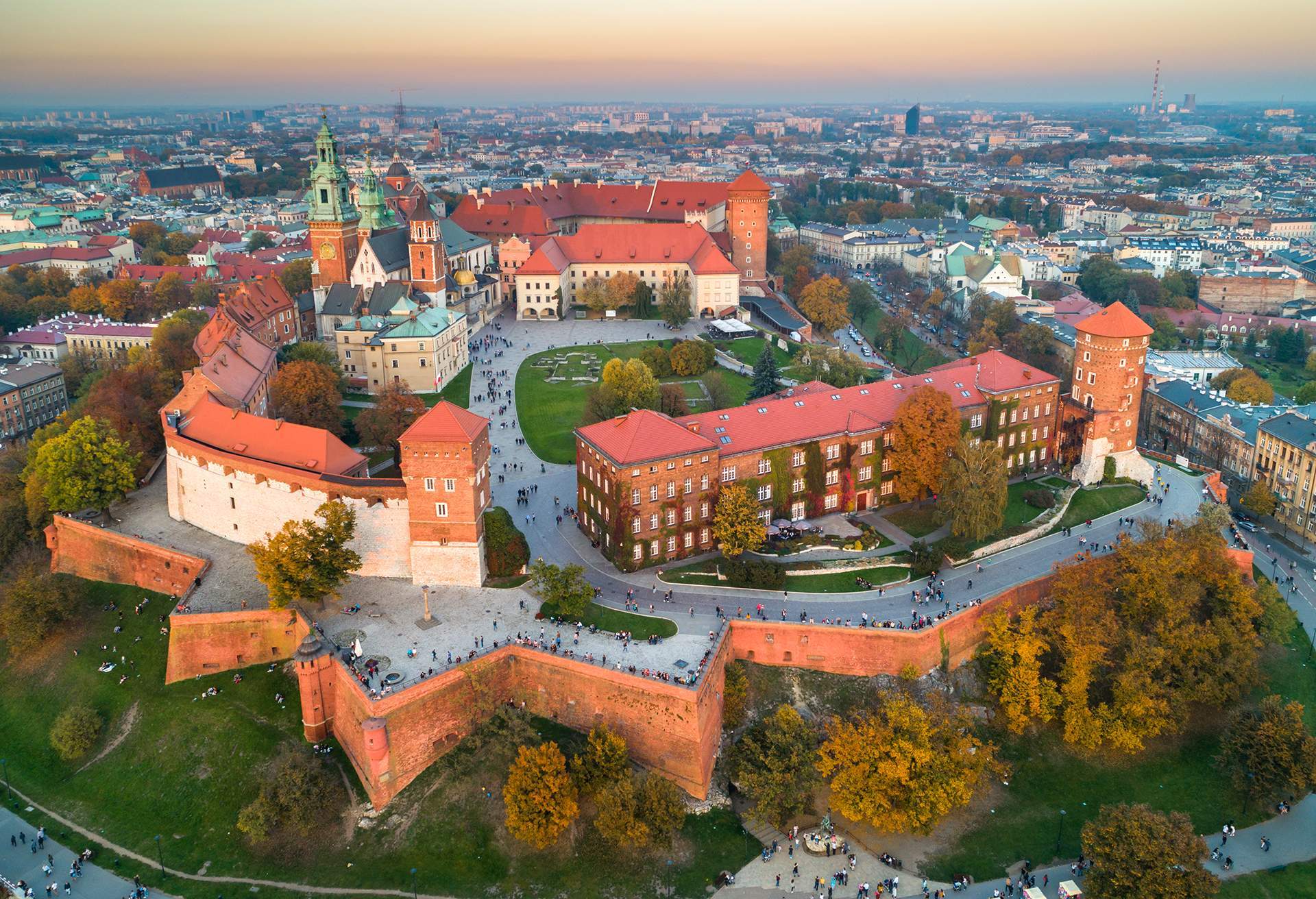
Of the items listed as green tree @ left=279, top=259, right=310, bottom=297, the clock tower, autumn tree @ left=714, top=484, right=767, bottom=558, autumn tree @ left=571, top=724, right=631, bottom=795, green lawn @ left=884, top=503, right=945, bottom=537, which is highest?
the clock tower

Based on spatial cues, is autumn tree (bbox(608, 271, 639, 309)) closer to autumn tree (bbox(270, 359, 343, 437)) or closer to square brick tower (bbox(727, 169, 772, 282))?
square brick tower (bbox(727, 169, 772, 282))

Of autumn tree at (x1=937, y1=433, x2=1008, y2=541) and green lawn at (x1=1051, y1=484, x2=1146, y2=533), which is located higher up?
autumn tree at (x1=937, y1=433, x2=1008, y2=541)

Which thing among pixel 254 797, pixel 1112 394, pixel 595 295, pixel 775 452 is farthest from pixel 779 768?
pixel 595 295

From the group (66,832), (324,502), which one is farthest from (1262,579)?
(66,832)

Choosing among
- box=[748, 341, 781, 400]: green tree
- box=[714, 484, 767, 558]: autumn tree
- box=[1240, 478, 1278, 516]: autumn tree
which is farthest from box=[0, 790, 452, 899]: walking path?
box=[1240, 478, 1278, 516]: autumn tree

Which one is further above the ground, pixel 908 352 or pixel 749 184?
pixel 749 184

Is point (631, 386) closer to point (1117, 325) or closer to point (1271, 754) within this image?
point (1117, 325)

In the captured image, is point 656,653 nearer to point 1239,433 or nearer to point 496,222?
point 1239,433

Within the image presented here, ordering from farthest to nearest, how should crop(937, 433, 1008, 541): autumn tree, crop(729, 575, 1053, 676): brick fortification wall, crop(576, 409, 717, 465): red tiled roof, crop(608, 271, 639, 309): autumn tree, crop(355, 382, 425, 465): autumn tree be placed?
crop(608, 271, 639, 309): autumn tree, crop(355, 382, 425, 465): autumn tree, crop(937, 433, 1008, 541): autumn tree, crop(576, 409, 717, 465): red tiled roof, crop(729, 575, 1053, 676): brick fortification wall
